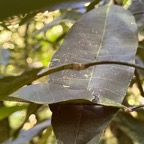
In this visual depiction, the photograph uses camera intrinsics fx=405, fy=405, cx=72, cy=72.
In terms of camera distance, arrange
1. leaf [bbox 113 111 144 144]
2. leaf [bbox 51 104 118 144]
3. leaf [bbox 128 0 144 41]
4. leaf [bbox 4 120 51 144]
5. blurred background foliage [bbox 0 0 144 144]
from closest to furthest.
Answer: blurred background foliage [bbox 0 0 144 144] → leaf [bbox 51 104 118 144] → leaf [bbox 113 111 144 144] → leaf [bbox 128 0 144 41] → leaf [bbox 4 120 51 144]

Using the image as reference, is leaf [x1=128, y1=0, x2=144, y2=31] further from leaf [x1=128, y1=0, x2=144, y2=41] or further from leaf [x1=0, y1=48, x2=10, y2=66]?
leaf [x1=0, y1=48, x2=10, y2=66]

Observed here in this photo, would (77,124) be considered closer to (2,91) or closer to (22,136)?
(2,91)

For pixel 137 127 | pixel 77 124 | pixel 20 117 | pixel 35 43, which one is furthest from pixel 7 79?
pixel 20 117

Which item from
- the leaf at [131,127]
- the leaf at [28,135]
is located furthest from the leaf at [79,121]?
the leaf at [28,135]

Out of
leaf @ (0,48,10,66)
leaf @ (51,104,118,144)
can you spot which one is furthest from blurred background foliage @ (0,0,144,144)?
leaf @ (51,104,118,144)

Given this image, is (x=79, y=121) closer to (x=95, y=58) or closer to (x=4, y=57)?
(x=95, y=58)

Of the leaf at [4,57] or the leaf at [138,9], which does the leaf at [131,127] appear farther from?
the leaf at [4,57]
